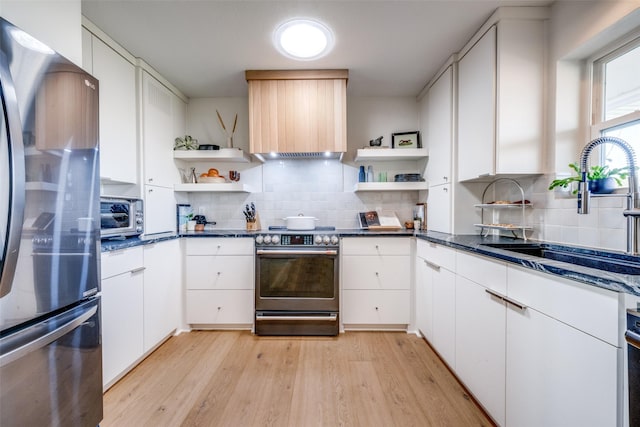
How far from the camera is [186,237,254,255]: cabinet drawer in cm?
234

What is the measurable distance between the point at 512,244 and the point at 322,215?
1727 mm

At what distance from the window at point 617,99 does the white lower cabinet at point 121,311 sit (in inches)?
114

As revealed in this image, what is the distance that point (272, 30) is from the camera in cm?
180

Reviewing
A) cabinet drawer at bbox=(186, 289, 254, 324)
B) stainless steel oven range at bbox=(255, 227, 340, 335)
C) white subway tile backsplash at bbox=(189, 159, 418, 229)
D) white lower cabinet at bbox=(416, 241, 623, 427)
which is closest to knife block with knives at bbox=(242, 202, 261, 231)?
white subway tile backsplash at bbox=(189, 159, 418, 229)

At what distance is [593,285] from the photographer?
2.67 ft

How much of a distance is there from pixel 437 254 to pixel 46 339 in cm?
205

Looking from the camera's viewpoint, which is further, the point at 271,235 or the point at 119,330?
the point at 271,235

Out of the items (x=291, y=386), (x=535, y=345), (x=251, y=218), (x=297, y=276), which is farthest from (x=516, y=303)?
(x=251, y=218)

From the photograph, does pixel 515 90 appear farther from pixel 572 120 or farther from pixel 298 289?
pixel 298 289

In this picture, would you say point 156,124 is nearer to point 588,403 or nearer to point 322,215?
point 322,215

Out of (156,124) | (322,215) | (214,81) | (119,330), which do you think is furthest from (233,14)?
(119,330)

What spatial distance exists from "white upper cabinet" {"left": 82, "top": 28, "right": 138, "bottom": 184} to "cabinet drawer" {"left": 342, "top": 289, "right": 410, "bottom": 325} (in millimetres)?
2007

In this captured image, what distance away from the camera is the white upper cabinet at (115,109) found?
1.75 m

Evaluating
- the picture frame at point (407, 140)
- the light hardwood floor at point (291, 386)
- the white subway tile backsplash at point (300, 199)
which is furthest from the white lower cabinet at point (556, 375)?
the picture frame at point (407, 140)
